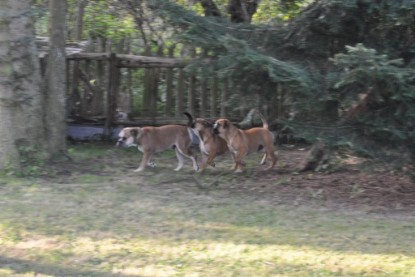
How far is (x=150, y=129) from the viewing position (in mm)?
10578

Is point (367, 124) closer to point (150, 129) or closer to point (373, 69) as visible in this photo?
point (373, 69)

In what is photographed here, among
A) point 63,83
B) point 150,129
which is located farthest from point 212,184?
point 63,83

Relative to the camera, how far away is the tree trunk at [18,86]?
9000 mm

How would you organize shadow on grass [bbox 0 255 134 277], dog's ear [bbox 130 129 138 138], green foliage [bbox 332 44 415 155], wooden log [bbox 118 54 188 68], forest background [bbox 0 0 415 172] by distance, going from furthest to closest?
wooden log [bbox 118 54 188 68] → dog's ear [bbox 130 129 138 138] → forest background [bbox 0 0 415 172] → green foliage [bbox 332 44 415 155] → shadow on grass [bbox 0 255 134 277]

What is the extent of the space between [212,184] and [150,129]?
1.90 m

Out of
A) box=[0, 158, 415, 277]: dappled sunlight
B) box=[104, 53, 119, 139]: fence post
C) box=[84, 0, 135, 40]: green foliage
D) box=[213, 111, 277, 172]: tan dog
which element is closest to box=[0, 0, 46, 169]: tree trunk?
box=[0, 158, 415, 277]: dappled sunlight

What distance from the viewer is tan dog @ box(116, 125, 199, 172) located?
34.1 feet

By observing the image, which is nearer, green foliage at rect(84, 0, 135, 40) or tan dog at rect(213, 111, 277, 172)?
tan dog at rect(213, 111, 277, 172)

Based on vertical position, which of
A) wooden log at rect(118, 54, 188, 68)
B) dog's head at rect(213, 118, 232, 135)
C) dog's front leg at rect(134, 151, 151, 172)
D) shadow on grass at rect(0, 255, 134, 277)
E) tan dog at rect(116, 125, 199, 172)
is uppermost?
wooden log at rect(118, 54, 188, 68)

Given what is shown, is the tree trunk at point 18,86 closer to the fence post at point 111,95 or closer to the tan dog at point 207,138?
the tan dog at point 207,138

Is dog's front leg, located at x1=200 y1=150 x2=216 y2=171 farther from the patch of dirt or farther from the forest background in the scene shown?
the forest background

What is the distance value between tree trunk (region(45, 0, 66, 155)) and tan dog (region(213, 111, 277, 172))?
275 centimetres

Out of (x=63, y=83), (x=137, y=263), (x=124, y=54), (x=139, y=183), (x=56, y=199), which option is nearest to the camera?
(x=137, y=263)

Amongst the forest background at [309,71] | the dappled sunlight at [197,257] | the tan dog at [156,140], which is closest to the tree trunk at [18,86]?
the forest background at [309,71]
